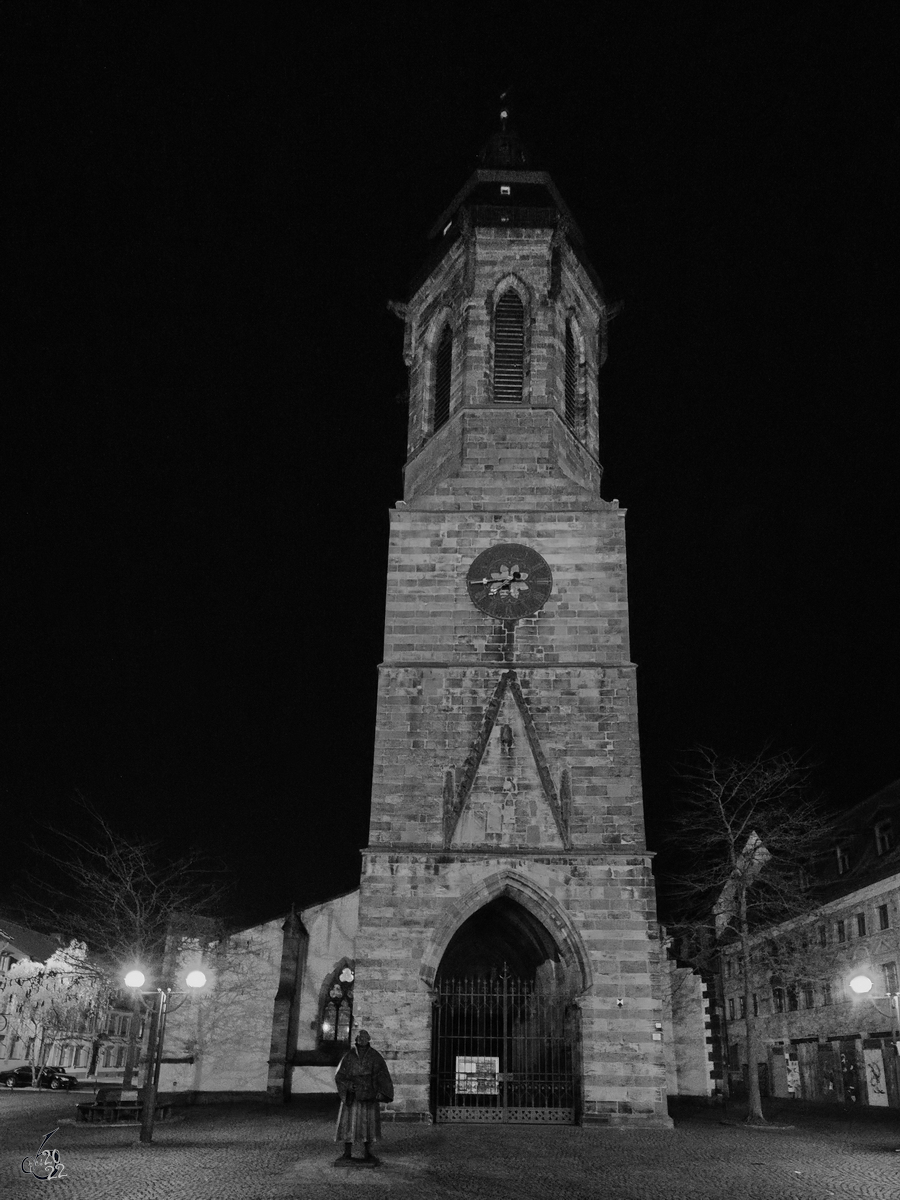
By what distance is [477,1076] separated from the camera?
61.2 ft

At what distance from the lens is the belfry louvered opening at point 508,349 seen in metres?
25.1

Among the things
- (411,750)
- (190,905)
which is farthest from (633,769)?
(190,905)

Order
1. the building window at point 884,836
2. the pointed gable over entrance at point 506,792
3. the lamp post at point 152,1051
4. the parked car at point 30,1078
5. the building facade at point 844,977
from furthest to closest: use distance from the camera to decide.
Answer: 1. the parked car at point 30,1078
2. the building window at point 884,836
3. the building facade at point 844,977
4. the pointed gable over entrance at point 506,792
5. the lamp post at point 152,1051

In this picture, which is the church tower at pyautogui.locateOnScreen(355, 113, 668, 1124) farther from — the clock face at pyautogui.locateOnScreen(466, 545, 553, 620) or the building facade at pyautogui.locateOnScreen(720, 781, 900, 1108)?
the building facade at pyautogui.locateOnScreen(720, 781, 900, 1108)

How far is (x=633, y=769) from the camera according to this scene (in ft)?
66.3

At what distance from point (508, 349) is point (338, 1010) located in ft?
56.6

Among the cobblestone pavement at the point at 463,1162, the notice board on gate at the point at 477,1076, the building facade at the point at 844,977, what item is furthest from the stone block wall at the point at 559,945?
the building facade at the point at 844,977

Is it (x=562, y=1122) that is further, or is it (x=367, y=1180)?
(x=562, y=1122)

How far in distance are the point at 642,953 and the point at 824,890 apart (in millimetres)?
16989

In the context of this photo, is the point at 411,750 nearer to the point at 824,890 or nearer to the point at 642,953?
the point at 642,953

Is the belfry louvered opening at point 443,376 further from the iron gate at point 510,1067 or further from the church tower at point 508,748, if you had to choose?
the iron gate at point 510,1067

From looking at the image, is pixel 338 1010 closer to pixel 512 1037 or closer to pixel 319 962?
pixel 319 962

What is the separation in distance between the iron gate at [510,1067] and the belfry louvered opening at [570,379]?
13.7m
